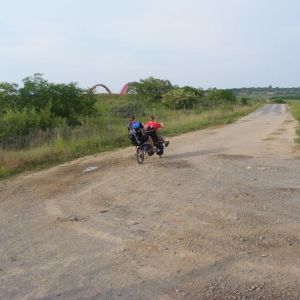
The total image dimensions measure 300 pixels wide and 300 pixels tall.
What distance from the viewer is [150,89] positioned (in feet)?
164

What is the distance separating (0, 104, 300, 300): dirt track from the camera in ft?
A: 13.5

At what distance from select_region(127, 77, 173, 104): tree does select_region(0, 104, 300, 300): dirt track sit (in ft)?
130

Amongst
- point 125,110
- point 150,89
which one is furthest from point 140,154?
point 150,89

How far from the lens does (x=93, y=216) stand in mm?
6609

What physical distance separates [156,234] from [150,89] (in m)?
45.2

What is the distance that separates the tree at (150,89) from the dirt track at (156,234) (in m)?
39.6

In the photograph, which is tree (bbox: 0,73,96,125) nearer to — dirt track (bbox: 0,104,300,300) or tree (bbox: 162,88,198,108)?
dirt track (bbox: 0,104,300,300)

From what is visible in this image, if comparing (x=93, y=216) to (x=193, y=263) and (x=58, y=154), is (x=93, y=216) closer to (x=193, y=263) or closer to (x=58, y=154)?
(x=193, y=263)

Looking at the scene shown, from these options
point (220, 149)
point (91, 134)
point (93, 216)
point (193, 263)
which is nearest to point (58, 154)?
point (91, 134)

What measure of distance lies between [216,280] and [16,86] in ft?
57.5


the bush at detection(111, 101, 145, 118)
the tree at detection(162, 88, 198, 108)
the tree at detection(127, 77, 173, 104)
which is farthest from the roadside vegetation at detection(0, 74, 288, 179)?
the tree at detection(127, 77, 173, 104)

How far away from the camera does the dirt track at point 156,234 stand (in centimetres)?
410

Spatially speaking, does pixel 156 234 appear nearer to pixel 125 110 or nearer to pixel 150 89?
pixel 125 110

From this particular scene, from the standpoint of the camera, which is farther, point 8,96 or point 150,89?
point 150,89
